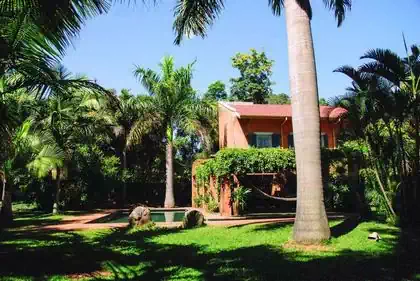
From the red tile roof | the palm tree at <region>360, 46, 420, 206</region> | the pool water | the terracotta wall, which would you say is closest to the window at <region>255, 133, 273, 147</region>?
the terracotta wall

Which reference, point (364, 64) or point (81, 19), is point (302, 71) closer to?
point (364, 64)

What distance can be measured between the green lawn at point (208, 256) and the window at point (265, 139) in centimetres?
1210

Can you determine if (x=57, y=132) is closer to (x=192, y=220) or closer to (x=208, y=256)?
(x=192, y=220)

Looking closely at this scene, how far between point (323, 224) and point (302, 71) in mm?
3448

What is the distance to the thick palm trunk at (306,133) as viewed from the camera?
8.98m

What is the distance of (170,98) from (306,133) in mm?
14608

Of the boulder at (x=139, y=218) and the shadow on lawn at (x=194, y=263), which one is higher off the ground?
the boulder at (x=139, y=218)

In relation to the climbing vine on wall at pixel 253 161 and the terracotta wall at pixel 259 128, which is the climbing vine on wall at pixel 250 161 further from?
the terracotta wall at pixel 259 128

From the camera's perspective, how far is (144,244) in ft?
32.3

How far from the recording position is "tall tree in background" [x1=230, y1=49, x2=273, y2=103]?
39531mm

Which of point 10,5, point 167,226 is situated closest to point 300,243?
point 167,226

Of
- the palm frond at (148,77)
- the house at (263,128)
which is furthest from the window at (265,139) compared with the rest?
the palm frond at (148,77)

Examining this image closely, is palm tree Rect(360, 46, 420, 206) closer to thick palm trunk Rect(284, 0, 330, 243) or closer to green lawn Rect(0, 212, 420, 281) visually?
green lawn Rect(0, 212, 420, 281)

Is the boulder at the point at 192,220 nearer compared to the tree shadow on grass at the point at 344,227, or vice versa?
the tree shadow on grass at the point at 344,227
